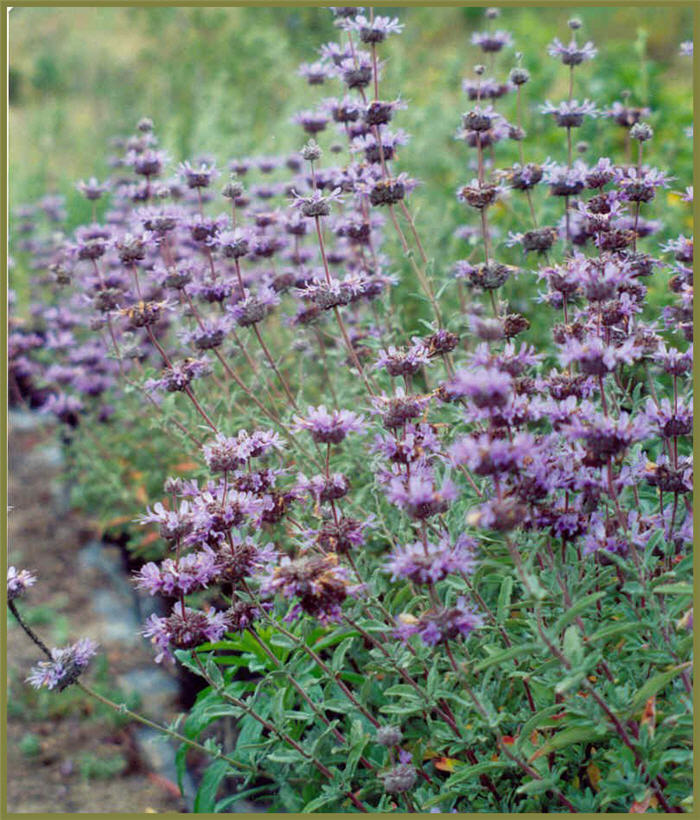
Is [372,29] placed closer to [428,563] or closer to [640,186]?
[640,186]

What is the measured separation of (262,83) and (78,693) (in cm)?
558

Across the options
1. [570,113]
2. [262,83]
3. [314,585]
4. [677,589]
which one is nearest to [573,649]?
[677,589]

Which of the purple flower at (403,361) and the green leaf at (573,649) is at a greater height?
the purple flower at (403,361)

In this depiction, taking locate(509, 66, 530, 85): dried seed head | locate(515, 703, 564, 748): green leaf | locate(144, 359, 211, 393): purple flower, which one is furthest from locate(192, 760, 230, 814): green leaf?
locate(509, 66, 530, 85): dried seed head

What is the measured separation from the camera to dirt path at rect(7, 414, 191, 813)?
9.70 ft

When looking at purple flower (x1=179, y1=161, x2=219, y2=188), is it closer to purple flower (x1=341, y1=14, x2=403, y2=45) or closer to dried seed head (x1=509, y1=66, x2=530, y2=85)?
purple flower (x1=341, y1=14, x2=403, y2=45)

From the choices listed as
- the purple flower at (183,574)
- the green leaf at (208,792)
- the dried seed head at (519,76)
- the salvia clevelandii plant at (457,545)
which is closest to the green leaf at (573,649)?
the salvia clevelandii plant at (457,545)

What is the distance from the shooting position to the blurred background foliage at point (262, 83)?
5.25m

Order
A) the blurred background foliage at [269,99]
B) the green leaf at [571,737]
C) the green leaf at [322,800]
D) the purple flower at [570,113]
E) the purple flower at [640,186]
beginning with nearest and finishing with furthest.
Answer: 1. the green leaf at [571,737]
2. the green leaf at [322,800]
3. the purple flower at [640,186]
4. the purple flower at [570,113]
5. the blurred background foliage at [269,99]

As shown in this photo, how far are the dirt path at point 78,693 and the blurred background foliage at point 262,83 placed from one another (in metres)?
2.08

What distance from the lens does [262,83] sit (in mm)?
7457

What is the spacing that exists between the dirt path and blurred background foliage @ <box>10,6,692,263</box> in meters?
2.08

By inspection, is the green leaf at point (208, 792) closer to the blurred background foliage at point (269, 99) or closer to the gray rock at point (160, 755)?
the gray rock at point (160, 755)

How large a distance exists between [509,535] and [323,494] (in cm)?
40
